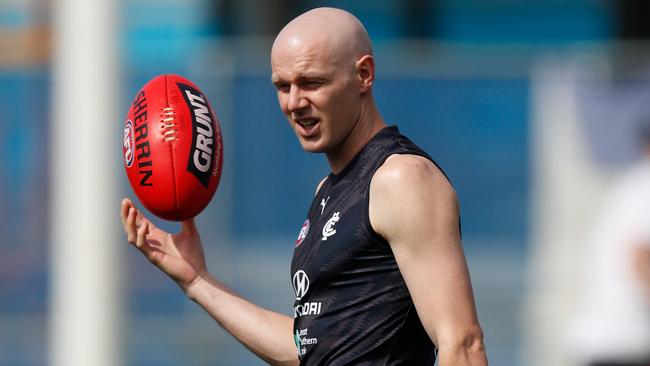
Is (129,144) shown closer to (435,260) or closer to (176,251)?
(176,251)

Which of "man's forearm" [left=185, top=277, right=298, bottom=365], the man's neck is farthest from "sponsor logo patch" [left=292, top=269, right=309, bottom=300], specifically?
"man's forearm" [left=185, top=277, right=298, bottom=365]

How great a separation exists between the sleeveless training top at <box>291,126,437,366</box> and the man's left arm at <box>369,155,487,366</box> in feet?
0.46

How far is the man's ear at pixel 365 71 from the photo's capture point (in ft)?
12.7

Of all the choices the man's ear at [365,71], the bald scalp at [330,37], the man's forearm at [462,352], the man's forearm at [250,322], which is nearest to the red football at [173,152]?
the man's forearm at [250,322]

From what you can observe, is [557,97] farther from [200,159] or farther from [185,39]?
[200,159]

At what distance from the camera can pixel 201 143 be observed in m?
4.37

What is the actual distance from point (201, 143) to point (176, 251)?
0.39 m

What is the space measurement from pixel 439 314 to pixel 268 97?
6.53 meters

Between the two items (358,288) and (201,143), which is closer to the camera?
(358,288)

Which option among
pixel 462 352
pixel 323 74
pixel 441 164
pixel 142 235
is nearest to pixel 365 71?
pixel 323 74

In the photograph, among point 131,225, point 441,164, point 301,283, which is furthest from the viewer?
point 441,164

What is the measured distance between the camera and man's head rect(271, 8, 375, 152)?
385cm

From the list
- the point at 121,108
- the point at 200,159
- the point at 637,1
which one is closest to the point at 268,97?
the point at 121,108

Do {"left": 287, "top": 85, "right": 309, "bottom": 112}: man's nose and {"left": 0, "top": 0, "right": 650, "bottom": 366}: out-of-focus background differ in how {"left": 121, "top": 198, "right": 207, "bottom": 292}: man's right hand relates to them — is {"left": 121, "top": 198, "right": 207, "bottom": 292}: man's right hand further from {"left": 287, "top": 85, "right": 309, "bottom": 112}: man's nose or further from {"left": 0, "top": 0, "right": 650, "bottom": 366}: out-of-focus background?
{"left": 0, "top": 0, "right": 650, "bottom": 366}: out-of-focus background
